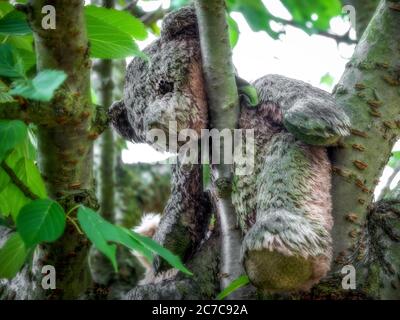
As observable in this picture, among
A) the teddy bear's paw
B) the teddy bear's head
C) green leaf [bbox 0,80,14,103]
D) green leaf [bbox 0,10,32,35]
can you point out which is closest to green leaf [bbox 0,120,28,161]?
green leaf [bbox 0,80,14,103]

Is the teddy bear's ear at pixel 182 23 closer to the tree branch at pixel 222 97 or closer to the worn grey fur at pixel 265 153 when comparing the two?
the worn grey fur at pixel 265 153

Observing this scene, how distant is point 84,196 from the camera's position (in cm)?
123

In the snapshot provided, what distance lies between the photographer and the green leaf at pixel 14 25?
1.16 m

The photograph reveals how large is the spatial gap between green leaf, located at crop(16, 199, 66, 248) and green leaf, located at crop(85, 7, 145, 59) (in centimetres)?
40

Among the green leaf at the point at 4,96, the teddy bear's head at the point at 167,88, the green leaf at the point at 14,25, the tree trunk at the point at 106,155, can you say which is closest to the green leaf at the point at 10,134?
the green leaf at the point at 4,96

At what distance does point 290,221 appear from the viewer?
4.04 feet

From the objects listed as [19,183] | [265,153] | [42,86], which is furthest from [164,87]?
[42,86]

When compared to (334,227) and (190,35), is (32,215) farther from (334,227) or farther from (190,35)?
(190,35)

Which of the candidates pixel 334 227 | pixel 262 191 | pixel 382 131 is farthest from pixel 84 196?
pixel 382 131

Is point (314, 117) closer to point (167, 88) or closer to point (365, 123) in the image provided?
point (365, 123)

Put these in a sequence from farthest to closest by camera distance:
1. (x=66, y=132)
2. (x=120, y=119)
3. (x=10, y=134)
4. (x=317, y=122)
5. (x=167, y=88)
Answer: (x=120, y=119), (x=167, y=88), (x=317, y=122), (x=66, y=132), (x=10, y=134)

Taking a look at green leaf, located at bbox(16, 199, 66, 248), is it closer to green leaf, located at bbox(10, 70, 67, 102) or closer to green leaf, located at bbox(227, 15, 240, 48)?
green leaf, located at bbox(10, 70, 67, 102)

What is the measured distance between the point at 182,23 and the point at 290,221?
767 millimetres
